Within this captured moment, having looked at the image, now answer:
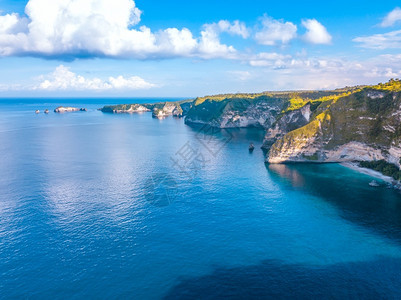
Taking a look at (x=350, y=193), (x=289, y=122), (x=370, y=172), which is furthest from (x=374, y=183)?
(x=289, y=122)

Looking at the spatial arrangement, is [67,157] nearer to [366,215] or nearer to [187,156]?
[187,156]

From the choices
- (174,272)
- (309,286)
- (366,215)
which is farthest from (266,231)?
(366,215)

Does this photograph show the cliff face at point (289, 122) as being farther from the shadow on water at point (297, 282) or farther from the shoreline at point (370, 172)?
the shadow on water at point (297, 282)

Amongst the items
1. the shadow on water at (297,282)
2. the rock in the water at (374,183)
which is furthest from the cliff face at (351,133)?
the shadow on water at (297,282)

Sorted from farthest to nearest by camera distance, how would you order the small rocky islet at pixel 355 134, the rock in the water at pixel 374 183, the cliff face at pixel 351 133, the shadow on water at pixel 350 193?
the cliff face at pixel 351 133 < the small rocky islet at pixel 355 134 < the rock in the water at pixel 374 183 < the shadow on water at pixel 350 193

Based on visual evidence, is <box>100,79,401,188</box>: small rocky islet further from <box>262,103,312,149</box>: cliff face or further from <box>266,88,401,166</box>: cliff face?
<box>262,103,312,149</box>: cliff face

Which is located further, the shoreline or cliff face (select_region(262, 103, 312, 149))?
cliff face (select_region(262, 103, 312, 149))

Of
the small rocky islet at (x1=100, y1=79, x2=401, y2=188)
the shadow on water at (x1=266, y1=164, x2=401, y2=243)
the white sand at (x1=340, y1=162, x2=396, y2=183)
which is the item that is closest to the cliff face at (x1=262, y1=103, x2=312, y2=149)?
the small rocky islet at (x1=100, y1=79, x2=401, y2=188)
